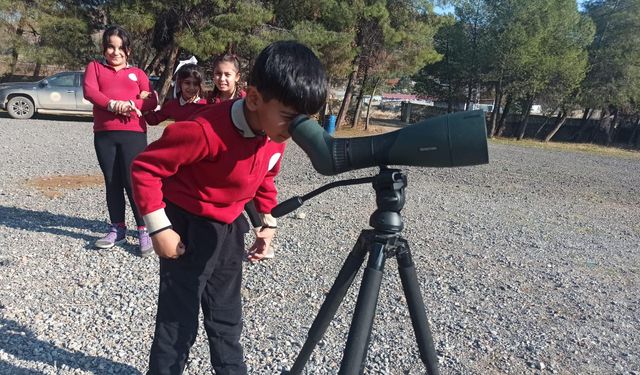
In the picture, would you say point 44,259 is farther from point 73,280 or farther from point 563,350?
point 563,350

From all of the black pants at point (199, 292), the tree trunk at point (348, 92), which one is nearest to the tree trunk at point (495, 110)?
the tree trunk at point (348, 92)

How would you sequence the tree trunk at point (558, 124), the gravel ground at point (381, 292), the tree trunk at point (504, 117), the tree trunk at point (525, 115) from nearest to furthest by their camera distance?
the gravel ground at point (381, 292) < the tree trunk at point (525, 115) < the tree trunk at point (504, 117) < the tree trunk at point (558, 124)

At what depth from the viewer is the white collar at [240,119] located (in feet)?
5.71

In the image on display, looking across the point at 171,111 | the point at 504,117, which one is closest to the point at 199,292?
the point at 171,111

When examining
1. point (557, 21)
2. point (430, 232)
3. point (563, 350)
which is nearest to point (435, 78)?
point (557, 21)

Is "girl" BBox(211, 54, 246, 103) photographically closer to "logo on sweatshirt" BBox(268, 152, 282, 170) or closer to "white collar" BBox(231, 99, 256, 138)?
"logo on sweatshirt" BBox(268, 152, 282, 170)

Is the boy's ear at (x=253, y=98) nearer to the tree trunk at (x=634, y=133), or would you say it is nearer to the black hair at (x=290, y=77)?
the black hair at (x=290, y=77)

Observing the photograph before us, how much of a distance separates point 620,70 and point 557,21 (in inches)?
182

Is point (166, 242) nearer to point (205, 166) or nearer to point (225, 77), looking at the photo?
point (205, 166)

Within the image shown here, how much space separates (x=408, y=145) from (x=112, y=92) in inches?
123

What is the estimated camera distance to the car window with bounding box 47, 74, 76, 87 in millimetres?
14781

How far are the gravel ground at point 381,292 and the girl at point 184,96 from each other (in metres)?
1.12

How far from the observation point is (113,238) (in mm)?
4117

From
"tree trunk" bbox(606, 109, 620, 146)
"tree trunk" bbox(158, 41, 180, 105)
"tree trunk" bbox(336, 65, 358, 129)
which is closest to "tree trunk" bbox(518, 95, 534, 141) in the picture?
"tree trunk" bbox(606, 109, 620, 146)
